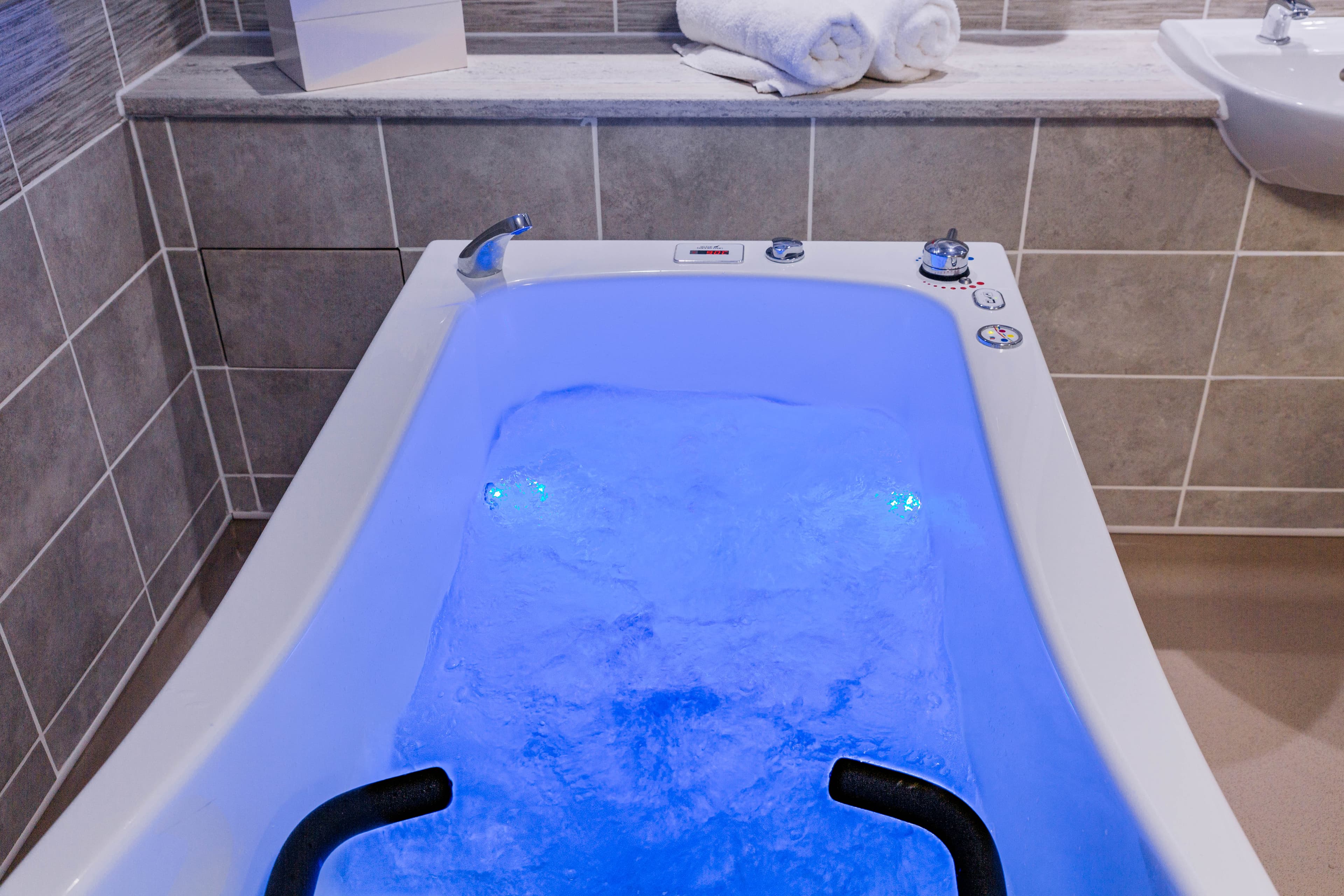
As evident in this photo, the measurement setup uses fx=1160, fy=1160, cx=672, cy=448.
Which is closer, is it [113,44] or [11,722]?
[11,722]

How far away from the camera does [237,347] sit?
6.43ft

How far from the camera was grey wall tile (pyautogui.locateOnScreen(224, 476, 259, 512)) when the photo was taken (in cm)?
210

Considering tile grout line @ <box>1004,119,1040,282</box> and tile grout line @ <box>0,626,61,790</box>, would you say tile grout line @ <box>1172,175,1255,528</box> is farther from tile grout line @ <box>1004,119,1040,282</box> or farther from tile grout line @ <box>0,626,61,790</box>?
tile grout line @ <box>0,626,61,790</box>

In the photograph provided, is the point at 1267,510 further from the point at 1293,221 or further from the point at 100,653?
the point at 100,653

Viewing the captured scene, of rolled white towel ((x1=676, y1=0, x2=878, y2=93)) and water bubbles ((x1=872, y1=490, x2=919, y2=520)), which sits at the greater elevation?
rolled white towel ((x1=676, y1=0, x2=878, y2=93))

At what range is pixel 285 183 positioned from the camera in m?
1.80

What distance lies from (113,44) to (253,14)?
0.37 metres

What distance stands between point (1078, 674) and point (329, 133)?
136cm

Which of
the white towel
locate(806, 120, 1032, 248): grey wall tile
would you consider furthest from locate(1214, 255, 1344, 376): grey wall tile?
the white towel

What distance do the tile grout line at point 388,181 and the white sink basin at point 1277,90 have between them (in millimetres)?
1216

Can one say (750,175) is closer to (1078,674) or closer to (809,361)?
(809,361)

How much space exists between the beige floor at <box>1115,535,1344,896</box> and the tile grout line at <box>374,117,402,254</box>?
131 cm

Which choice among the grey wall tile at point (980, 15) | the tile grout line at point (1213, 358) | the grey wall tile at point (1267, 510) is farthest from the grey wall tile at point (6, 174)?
the grey wall tile at point (1267, 510)

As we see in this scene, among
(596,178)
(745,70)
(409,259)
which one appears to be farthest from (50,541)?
(745,70)
